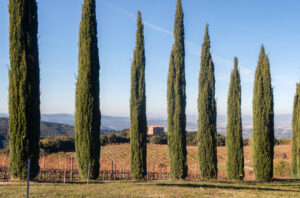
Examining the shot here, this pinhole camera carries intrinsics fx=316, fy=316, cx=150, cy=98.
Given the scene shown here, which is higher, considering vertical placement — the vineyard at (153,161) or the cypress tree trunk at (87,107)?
the cypress tree trunk at (87,107)

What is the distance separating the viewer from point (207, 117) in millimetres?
23734

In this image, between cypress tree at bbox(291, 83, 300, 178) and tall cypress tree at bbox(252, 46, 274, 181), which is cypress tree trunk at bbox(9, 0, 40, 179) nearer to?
tall cypress tree at bbox(252, 46, 274, 181)

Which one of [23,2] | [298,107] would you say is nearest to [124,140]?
[298,107]

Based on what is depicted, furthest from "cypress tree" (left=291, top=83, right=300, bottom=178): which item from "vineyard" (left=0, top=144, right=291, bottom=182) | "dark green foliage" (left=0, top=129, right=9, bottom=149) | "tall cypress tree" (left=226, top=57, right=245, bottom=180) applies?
"dark green foliage" (left=0, top=129, right=9, bottom=149)

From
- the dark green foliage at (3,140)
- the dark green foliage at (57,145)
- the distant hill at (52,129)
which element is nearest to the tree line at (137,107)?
→ the dark green foliage at (57,145)

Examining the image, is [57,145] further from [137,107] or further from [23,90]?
[23,90]

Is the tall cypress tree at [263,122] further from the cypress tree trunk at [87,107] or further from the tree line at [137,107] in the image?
the cypress tree trunk at [87,107]

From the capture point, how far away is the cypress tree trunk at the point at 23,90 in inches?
560

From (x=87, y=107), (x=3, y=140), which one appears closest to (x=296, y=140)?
(x=87, y=107)

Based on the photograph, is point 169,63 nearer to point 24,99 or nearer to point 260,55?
point 260,55

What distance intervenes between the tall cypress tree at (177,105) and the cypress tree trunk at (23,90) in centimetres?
1072

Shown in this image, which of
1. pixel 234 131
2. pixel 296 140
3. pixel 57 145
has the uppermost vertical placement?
pixel 234 131

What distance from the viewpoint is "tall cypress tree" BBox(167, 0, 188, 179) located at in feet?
74.2

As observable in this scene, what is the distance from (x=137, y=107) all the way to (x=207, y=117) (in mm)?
5413
